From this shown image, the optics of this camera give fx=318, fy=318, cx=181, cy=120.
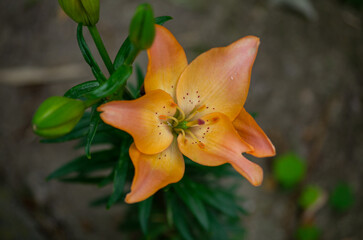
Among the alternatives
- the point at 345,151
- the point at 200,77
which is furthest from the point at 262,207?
the point at 200,77

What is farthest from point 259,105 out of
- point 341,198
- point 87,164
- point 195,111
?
point 195,111

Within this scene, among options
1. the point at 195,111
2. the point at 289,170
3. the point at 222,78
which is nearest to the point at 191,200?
the point at 195,111

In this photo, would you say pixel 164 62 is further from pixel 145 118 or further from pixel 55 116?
pixel 55 116

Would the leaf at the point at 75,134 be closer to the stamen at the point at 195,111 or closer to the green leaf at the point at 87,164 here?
the green leaf at the point at 87,164

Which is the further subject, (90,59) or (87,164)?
(87,164)

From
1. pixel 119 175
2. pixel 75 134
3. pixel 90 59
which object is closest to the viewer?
pixel 90 59

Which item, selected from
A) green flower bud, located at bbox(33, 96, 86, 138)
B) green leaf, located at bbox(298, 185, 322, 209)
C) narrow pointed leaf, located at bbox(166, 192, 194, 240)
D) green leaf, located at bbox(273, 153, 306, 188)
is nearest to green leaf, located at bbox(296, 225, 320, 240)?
green leaf, located at bbox(298, 185, 322, 209)

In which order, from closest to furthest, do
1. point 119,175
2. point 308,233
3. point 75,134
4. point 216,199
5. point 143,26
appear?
1. point 143,26
2. point 119,175
3. point 75,134
4. point 216,199
5. point 308,233

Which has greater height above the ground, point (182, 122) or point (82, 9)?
point (82, 9)

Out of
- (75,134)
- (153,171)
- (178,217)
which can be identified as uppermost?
(153,171)

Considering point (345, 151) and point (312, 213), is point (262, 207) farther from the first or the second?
point (345, 151)
